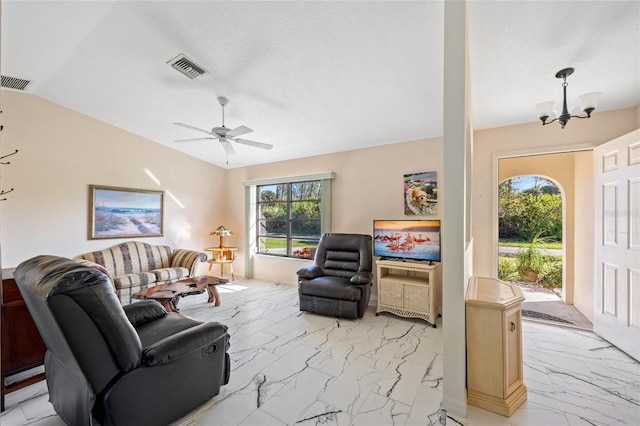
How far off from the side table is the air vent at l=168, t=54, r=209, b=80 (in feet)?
11.8

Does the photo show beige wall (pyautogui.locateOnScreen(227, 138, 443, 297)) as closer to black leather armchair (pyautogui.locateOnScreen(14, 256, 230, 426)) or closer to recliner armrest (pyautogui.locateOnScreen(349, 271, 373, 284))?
recliner armrest (pyautogui.locateOnScreen(349, 271, 373, 284))

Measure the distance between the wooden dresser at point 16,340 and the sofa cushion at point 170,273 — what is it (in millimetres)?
2113

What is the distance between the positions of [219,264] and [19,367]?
13.3ft

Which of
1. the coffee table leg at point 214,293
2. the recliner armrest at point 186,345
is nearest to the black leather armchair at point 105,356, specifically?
the recliner armrest at point 186,345

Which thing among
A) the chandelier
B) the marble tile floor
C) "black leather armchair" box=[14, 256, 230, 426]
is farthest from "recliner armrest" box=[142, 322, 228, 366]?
the chandelier

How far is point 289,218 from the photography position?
5.39 meters

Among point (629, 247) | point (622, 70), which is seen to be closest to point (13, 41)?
point (622, 70)

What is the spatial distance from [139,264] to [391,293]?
414 cm

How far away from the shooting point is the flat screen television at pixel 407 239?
3.47 metres

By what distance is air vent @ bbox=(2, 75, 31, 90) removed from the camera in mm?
3170

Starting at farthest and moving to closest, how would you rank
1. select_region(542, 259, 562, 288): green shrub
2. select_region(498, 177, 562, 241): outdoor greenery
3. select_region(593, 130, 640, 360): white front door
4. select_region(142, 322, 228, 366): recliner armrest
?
select_region(498, 177, 562, 241): outdoor greenery < select_region(542, 259, 562, 288): green shrub < select_region(593, 130, 640, 360): white front door < select_region(142, 322, 228, 366): recliner armrest

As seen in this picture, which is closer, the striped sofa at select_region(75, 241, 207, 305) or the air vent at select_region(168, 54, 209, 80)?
the air vent at select_region(168, 54, 209, 80)

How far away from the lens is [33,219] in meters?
3.70

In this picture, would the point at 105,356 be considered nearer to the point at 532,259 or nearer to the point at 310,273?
the point at 310,273
